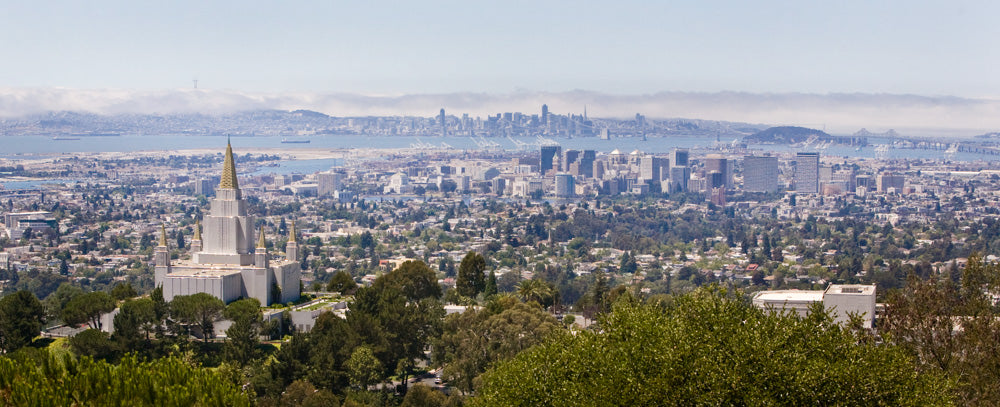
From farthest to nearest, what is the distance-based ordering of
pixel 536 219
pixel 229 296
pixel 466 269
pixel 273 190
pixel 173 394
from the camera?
pixel 273 190 < pixel 536 219 < pixel 466 269 < pixel 229 296 < pixel 173 394

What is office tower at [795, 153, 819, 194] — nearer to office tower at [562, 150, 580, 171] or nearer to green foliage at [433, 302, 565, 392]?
office tower at [562, 150, 580, 171]

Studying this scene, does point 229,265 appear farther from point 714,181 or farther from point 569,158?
point 569,158

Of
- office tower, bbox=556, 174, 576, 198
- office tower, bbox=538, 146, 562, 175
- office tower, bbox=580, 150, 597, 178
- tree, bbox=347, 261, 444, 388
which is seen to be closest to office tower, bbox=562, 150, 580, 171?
office tower, bbox=538, 146, 562, 175

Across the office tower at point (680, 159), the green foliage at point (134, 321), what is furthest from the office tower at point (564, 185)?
the green foliage at point (134, 321)

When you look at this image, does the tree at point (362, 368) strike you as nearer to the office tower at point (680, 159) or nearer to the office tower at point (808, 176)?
the office tower at point (808, 176)

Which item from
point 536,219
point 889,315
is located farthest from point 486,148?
point 889,315

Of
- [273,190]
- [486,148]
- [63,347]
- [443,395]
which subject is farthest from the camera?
[486,148]

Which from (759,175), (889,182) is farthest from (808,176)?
(889,182)

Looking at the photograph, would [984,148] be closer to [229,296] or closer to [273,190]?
[273,190]
